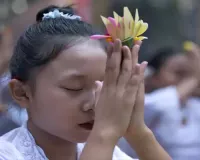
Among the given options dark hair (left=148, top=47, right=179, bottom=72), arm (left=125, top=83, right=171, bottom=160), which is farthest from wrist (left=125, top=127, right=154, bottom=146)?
dark hair (left=148, top=47, right=179, bottom=72)

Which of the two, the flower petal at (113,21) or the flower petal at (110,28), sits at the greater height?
the flower petal at (113,21)

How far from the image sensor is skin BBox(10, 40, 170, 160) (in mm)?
1435

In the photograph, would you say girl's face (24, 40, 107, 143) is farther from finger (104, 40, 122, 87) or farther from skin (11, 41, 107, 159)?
finger (104, 40, 122, 87)

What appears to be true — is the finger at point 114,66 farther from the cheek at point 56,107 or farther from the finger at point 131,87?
the cheek at point 56,107

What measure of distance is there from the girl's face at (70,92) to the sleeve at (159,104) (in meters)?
2.50

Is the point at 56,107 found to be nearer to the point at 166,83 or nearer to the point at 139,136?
the point at 139,136

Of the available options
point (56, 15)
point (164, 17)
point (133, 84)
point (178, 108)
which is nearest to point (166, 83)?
point (178, 108)

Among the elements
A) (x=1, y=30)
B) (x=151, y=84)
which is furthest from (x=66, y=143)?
(x=151, y=84)

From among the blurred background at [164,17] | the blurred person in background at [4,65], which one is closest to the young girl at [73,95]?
the blurred person in background at [4,65]

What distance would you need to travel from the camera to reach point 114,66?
142cm

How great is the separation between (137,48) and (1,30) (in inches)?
81.6

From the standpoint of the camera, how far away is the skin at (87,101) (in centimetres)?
143

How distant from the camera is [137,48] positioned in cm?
144

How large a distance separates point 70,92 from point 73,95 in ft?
0.04
